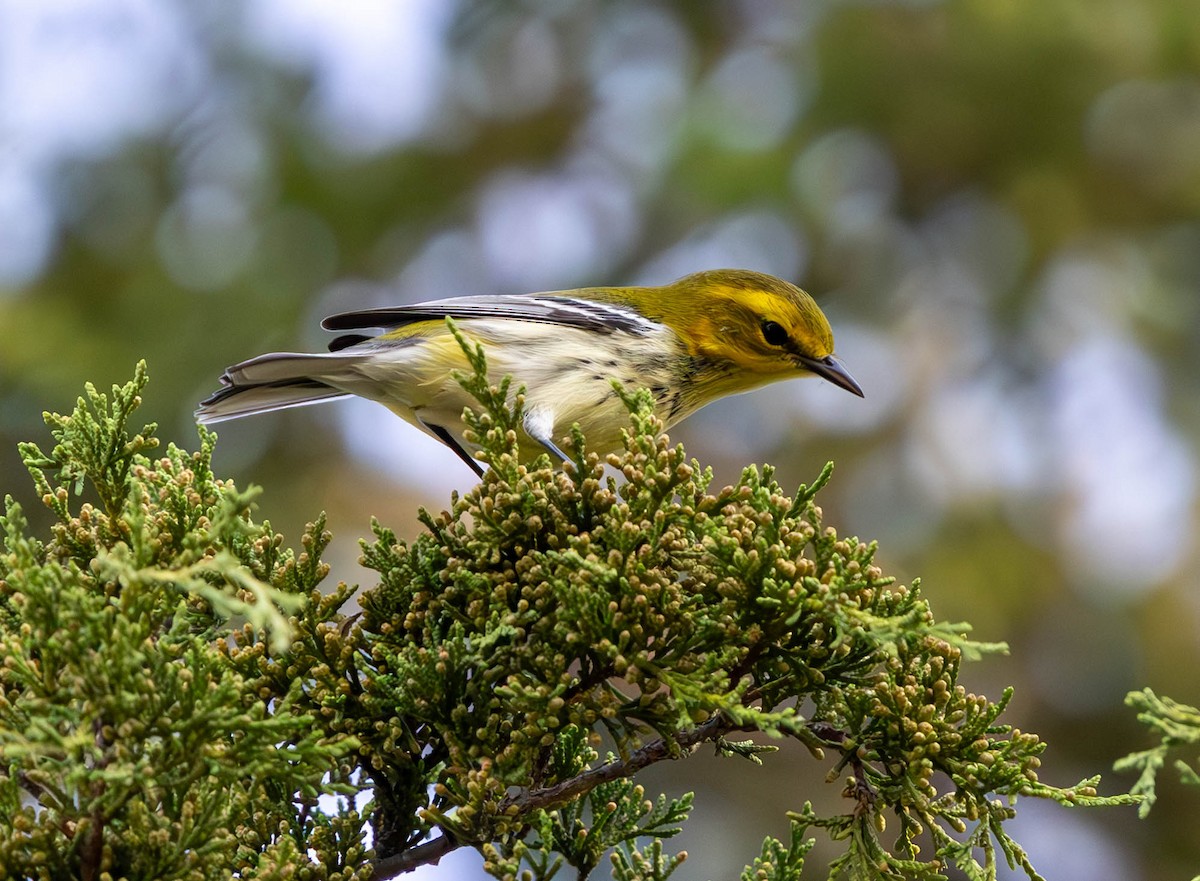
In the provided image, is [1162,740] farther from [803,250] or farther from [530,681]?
[803,250]

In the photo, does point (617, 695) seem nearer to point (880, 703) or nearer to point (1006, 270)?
point (880, 703)

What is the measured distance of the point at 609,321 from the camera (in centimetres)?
446

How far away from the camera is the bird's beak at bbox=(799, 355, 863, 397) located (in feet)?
14.6

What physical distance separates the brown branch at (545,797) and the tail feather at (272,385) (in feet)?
6.13

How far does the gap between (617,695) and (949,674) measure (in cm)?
72

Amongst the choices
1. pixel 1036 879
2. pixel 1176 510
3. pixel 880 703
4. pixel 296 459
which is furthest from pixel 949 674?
pixel 1176 510

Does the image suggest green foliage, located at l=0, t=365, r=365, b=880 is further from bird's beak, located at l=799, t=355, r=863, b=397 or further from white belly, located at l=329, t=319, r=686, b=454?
bird's beak, located at l=799, t=355, r=863, b=397

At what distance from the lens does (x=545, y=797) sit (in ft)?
8.50

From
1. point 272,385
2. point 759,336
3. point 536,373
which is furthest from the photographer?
point 759,336

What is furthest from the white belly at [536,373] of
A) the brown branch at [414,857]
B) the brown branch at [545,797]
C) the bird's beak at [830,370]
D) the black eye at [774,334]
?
the brown branch at [414,857]

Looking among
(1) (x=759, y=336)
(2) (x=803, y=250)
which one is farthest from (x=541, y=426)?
(2) (x=803, y=250)

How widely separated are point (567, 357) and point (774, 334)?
83cm

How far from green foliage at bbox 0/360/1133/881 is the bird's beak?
1798 millimetres

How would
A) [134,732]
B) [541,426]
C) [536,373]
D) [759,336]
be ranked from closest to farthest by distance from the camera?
[134,732] → [541,426] → [536,373] → [759,336]
